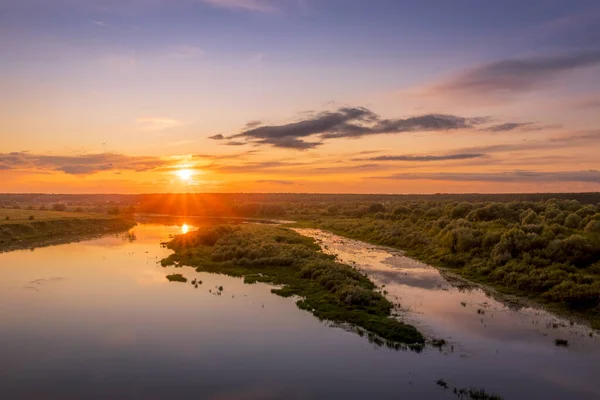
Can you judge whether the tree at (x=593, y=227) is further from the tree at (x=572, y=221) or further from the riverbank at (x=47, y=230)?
the riverbank at (x=47, y=230)

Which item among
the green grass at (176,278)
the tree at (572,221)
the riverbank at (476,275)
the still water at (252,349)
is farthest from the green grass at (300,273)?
the tree at (572,221)

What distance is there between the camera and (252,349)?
20078 mm

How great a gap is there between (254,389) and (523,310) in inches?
708

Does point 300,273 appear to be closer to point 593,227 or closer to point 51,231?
point 593,227

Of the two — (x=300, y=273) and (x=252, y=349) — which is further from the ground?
(x=300, y=273)

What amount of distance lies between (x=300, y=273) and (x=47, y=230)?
51329mm

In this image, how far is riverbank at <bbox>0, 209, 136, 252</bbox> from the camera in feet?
190

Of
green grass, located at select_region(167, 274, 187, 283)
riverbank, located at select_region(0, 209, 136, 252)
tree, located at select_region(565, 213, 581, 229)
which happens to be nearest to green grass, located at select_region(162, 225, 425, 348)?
green grass, located at select_region(167, 274, 187, 283)

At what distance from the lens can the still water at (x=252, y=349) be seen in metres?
16.2

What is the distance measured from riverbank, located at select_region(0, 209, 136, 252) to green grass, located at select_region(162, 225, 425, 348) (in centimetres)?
2035

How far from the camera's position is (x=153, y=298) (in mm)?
29109

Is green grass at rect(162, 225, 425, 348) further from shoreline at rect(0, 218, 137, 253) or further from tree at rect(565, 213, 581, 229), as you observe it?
tree at rect(565, 213, 581, 229)

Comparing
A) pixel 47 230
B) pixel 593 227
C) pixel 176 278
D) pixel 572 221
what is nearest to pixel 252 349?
pixel 176 278

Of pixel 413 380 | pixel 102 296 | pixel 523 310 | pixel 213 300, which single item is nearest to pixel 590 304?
pixel 523 310
